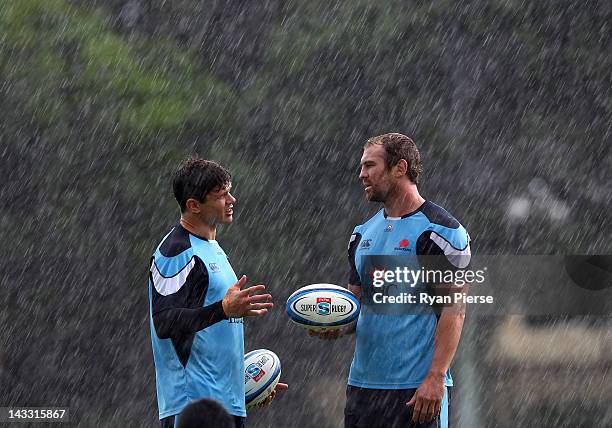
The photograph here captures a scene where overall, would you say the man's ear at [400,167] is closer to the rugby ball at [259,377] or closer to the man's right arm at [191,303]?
the man's right arm at [191,303]

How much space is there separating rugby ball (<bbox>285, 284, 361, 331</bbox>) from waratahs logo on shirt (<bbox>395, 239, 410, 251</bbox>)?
485 millimetres

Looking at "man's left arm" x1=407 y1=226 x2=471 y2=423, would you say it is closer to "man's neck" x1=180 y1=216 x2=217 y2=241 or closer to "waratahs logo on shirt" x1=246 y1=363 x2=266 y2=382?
"waratahs logo on shirt" x1=246 y1=363 x2=266 y2=382

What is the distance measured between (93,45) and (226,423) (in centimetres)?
1124

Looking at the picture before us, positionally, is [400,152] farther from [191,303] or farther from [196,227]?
[191,303]

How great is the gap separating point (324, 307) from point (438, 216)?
0.92m

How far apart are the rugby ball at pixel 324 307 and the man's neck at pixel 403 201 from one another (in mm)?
590

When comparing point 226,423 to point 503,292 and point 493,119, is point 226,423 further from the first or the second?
point 493,119

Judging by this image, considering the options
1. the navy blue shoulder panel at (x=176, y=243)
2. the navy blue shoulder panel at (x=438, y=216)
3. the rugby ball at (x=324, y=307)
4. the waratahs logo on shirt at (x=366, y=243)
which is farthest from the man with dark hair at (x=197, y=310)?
the navy blue shoulder panel at (x=438, y=216)

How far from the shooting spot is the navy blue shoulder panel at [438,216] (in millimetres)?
7199

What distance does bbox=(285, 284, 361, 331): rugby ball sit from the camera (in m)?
7.47

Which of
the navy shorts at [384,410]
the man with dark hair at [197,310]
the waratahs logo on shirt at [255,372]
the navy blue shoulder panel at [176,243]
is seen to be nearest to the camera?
the man with dark hair at [197,310]

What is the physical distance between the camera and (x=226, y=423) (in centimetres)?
458

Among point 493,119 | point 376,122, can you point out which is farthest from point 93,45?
point 493,119

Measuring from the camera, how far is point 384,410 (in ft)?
23.8
